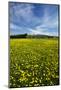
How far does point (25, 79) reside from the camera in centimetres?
398

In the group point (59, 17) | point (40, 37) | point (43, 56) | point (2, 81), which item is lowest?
point (2, 81)

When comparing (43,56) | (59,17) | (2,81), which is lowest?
(2,81)

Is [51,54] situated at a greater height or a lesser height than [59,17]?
lesser

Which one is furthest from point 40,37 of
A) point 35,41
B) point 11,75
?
point 11,75

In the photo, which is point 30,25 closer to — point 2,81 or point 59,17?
point 59,17

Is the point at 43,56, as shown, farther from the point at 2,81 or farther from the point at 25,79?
the point at 2,81

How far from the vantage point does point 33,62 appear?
13.3 feet

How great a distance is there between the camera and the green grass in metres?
3.96

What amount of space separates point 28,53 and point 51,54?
35 centimetres

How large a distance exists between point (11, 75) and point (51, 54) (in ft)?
2.18

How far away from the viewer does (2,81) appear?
153 inches

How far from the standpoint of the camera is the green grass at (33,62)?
3.96 meters

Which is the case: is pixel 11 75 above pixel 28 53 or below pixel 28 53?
below

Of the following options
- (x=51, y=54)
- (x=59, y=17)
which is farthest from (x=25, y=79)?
(x=59, y=17)
